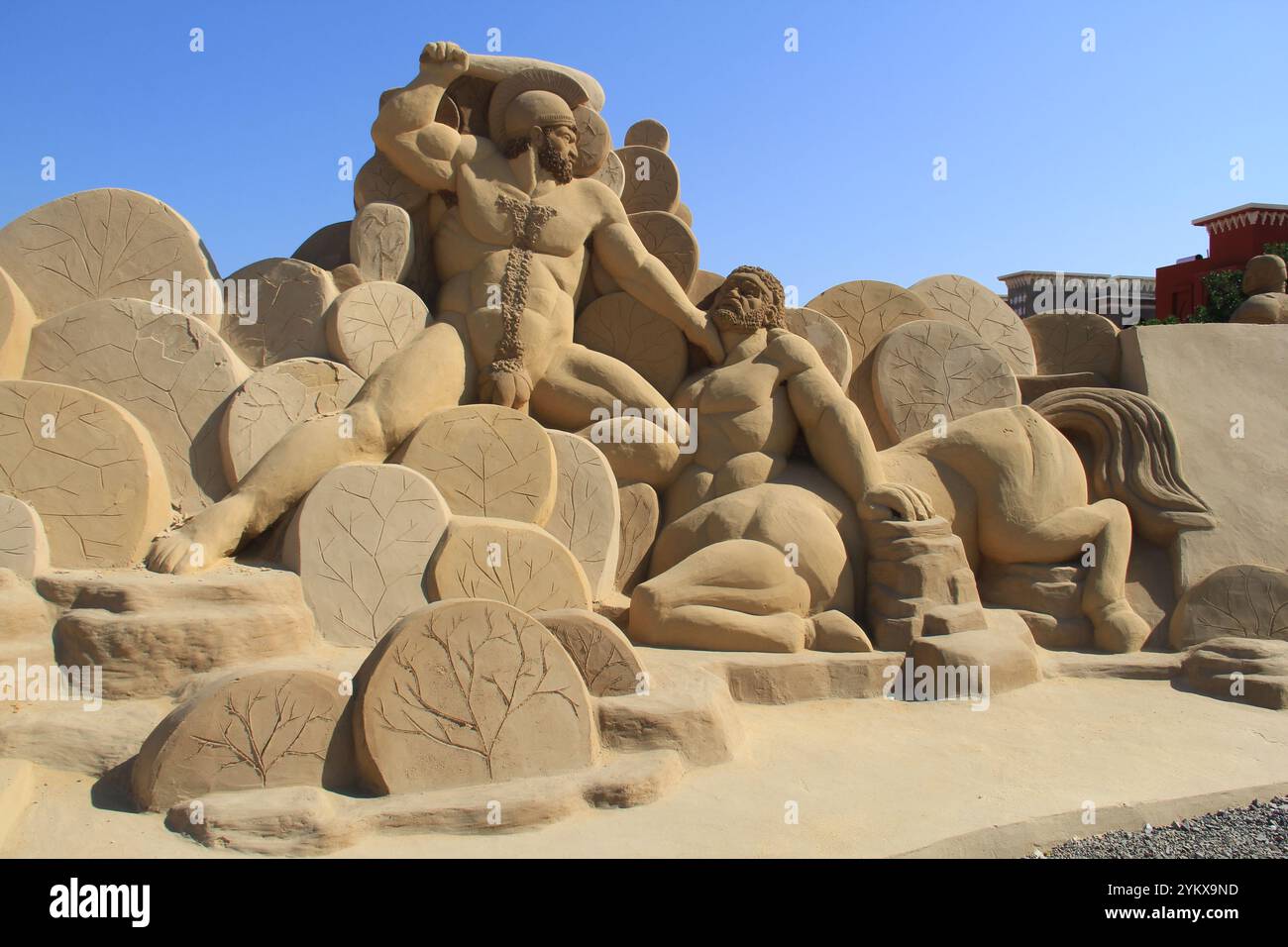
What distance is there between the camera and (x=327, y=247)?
6395 mm

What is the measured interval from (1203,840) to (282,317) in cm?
445

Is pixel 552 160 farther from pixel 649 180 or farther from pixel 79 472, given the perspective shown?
pixel 79 472

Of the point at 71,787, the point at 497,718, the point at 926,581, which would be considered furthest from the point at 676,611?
the point at 71,787

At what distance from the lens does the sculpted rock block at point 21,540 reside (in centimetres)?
407

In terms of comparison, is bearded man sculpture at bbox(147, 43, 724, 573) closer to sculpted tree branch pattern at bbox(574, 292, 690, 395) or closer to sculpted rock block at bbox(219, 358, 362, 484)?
sculpted tree branch pattern at bbox(574, 292, 690, 395)

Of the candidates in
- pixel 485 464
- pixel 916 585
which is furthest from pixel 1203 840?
pixel 485 464

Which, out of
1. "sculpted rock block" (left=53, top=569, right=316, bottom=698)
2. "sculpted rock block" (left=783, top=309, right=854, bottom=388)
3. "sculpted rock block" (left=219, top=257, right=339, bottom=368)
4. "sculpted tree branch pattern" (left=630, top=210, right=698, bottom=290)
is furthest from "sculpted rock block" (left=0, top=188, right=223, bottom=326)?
"sculpted rock block" (left=783, top=309, right=854, bottom=388)

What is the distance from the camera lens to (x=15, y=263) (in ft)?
17.5

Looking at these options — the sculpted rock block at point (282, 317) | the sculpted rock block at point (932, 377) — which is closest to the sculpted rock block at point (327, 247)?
the sculpted rock block at point (282, 317)

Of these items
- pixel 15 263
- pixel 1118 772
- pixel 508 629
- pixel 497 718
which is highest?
pixel 15 263

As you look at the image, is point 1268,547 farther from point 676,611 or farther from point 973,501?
point 676,611

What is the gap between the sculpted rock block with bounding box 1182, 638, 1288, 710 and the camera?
15.9ft

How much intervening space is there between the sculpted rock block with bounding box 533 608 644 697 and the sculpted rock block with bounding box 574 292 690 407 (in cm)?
228

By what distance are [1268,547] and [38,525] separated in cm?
569
